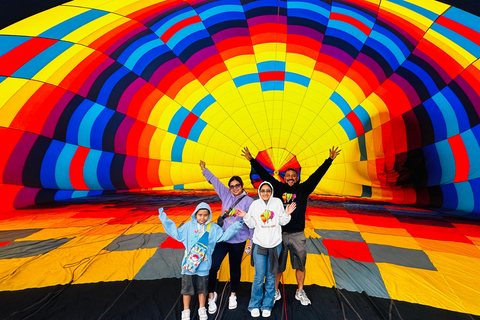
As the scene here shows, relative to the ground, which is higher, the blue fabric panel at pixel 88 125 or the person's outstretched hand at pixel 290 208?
the blue fabric panel at pixel 88 125

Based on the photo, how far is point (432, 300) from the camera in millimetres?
2500

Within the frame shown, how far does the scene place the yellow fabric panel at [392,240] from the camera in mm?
3680

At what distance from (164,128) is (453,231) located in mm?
5754

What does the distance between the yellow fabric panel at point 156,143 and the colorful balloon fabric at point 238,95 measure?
0.03 metres

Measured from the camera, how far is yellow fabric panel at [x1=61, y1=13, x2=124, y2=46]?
4060mm

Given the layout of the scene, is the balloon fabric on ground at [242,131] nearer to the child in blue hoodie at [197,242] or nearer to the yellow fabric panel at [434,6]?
the yellow fabric panel at [434,6]

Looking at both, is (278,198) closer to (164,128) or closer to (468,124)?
(468,124)

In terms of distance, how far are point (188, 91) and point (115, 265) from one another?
13.5ft

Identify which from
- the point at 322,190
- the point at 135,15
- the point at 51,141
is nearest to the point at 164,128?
the point at 51,141

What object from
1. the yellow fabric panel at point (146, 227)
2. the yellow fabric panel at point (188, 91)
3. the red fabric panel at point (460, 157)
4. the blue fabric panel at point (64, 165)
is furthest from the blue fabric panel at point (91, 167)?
the red fabric panel at point (460, 157)

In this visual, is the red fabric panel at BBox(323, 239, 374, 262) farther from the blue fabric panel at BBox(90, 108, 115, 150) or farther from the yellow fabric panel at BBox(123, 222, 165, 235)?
the blue fabric panel at BBox(90, 108, 115, 150)

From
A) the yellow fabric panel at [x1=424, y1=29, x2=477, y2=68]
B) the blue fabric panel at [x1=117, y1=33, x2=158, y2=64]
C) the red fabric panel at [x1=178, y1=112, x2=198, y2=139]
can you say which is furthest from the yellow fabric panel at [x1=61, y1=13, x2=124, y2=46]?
the yellow fabric panel at [x1=424, y1=29, x2=477, y2=68]

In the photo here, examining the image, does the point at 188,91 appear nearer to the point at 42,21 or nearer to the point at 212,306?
the point at 42,21

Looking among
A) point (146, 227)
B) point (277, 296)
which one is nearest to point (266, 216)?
point (277, 296)
